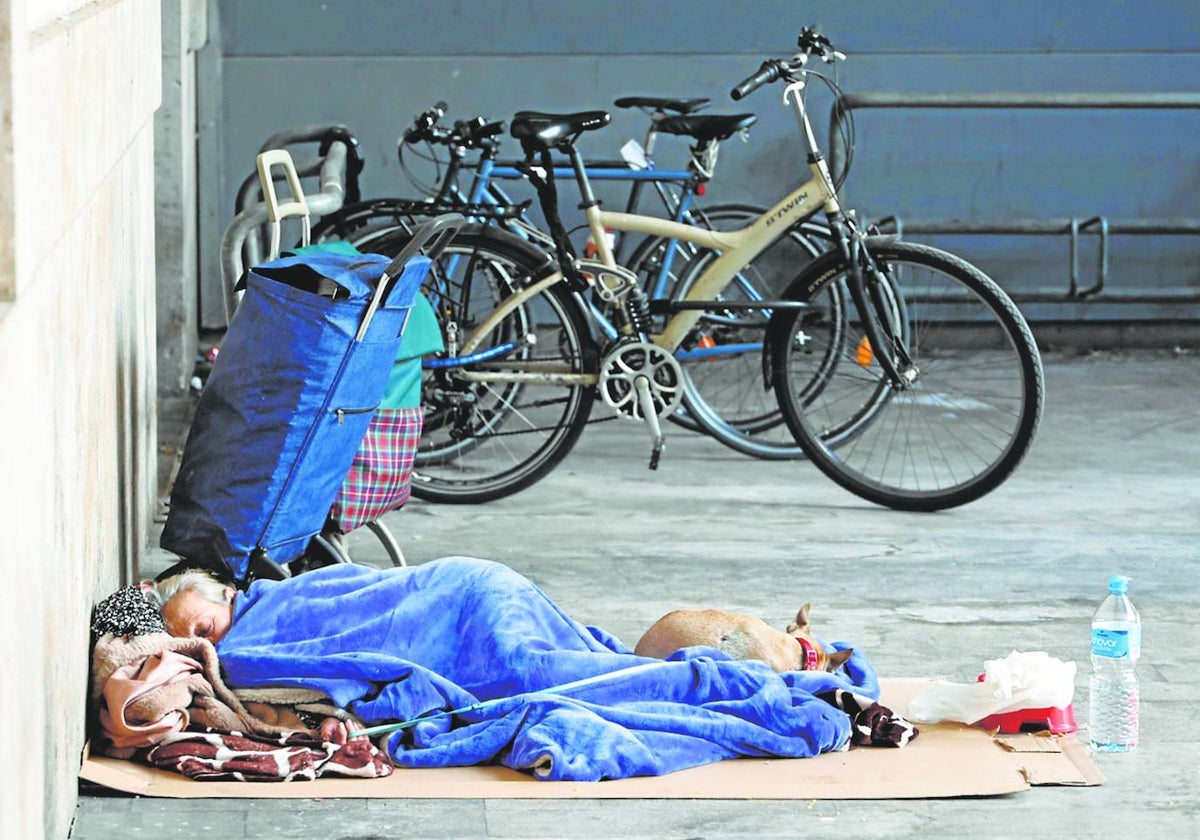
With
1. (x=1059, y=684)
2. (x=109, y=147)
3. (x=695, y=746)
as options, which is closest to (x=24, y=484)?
(x=109, y=147)

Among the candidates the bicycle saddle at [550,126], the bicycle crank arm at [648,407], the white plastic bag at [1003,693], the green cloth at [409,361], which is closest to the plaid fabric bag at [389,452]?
the green cloth at [409,361]

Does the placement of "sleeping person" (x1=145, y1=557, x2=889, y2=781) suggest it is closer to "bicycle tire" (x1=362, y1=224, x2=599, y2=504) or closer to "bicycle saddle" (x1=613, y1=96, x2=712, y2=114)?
"bicycle tire" (x1=362, y1=224, x2=599, y2=504)

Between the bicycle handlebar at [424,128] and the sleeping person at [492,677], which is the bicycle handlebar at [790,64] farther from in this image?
the sleeping person at [492,677]

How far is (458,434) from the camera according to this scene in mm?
6031

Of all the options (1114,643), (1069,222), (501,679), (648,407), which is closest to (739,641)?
(501,679)

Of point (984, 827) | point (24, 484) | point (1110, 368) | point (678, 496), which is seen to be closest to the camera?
point (24, 484)

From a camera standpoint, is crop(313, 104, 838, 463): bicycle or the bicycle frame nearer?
the bicycle frame

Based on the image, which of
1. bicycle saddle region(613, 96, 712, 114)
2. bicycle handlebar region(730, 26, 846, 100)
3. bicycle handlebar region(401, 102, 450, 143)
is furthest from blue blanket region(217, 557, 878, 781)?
bicycle saddle region(613, 96, 712, 114)

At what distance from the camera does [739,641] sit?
3.97m

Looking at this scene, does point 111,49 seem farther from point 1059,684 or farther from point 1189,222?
point 1189,222

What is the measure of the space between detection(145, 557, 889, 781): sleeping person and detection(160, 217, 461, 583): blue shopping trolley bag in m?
0.14

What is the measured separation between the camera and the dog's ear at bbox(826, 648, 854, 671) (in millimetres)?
4066

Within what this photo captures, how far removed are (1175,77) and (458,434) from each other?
478 cm

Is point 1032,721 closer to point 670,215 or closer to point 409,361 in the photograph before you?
point 409,361
